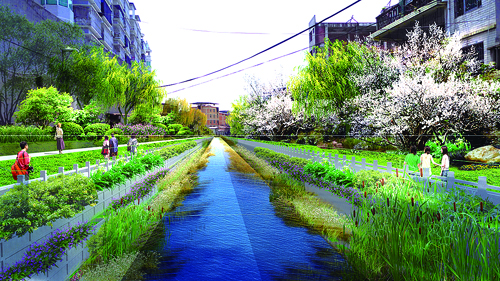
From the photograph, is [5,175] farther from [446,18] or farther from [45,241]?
[446,18]

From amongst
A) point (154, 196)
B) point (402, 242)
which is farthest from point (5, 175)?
point (402, 242)

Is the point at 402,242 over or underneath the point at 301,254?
over

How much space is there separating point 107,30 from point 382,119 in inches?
2545

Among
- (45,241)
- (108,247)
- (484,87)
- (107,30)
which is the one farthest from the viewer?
(107,30)

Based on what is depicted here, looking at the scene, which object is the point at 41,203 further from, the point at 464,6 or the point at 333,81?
the point at 464,6

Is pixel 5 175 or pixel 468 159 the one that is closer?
pixel 5 175

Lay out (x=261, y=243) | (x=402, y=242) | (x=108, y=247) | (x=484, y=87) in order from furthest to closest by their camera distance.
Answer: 1. (x=484, y=87)
2. (x=261, y=243)
3. (x=108, y=247)
4. (x=402, y=242)

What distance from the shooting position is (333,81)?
24172 mm

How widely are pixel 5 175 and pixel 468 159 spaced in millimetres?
18834

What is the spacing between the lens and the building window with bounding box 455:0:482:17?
767 inches

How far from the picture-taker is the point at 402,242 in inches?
179

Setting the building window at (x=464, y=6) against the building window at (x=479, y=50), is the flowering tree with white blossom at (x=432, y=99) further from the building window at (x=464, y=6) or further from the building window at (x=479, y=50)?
the building window at (x=464, y=6)

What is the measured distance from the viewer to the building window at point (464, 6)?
19.5 metres

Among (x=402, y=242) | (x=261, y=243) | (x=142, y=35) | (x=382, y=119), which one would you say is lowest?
(x=261, y=243)
